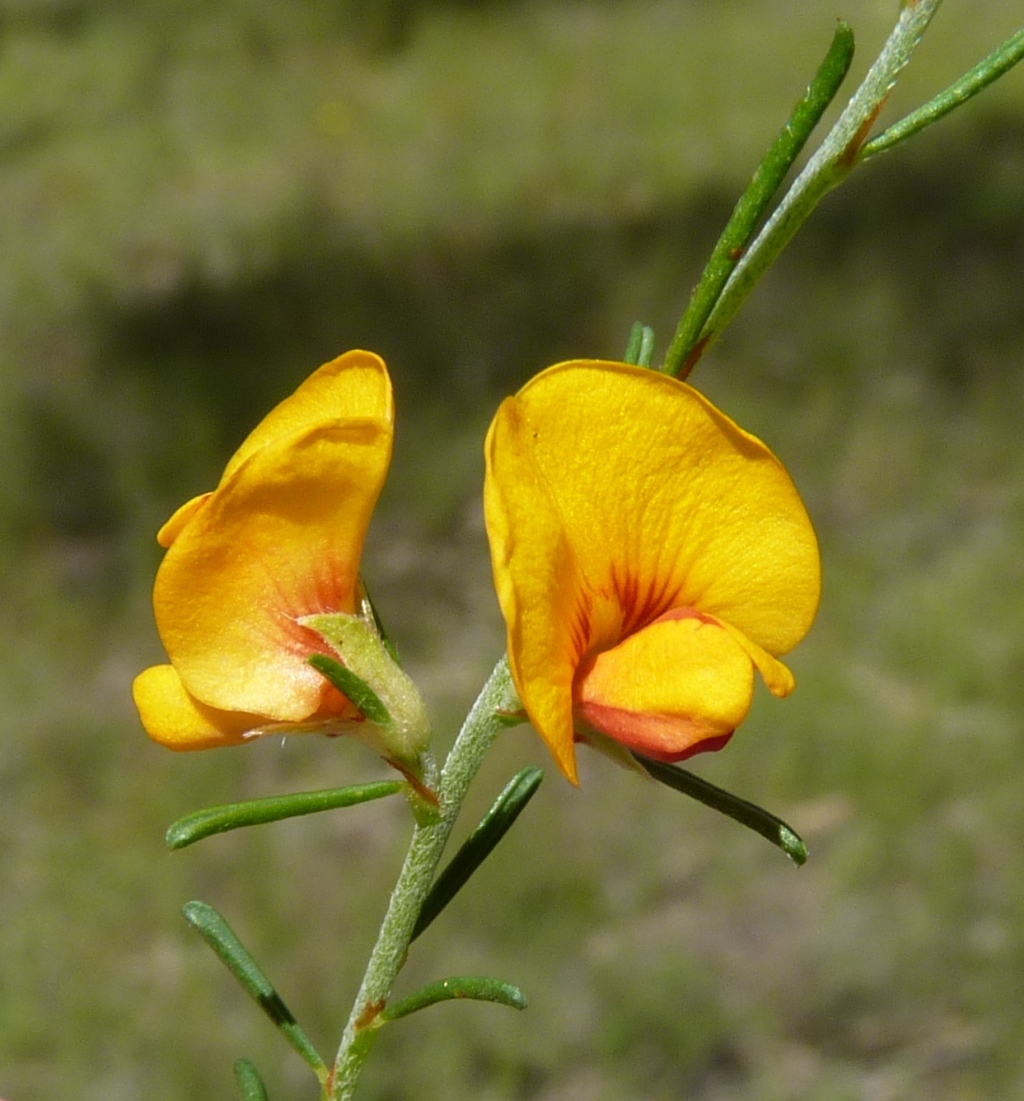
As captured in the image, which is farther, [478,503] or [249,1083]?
[478,503]

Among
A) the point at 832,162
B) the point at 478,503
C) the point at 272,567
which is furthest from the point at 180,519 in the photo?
the point at 478,503

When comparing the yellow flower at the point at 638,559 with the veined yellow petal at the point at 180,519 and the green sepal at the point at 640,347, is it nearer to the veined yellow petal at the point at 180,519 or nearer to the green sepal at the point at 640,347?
the green sepal at the point at 640,347

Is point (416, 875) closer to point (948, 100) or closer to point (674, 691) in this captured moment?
point (674, 691)

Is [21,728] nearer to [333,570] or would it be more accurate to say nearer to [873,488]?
[873,488]

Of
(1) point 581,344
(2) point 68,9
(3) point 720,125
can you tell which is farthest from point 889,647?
(2) point 68,9

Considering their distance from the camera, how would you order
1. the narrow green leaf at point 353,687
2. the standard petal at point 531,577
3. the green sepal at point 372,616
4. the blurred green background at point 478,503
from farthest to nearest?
the blurred green background at point 478,503, the green sepal at point 372,616, the narrow green leaf at point 353,687, the standard petal at point 531,577

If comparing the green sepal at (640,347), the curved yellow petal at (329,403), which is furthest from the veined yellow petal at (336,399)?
the green sepal at (640,347)

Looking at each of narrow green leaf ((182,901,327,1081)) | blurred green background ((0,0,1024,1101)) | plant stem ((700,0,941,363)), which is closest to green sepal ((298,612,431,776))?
narrow green leaf ((182,901,327,1081))
